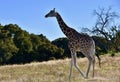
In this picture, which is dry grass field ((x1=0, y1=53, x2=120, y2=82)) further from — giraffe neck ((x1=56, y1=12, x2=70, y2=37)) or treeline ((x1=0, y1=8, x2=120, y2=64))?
treeline ((x1=0, y1=8, x2=120, y2=64))

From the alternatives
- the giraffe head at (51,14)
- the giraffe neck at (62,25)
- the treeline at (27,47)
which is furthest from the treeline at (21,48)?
the giraffe head at (51,14)

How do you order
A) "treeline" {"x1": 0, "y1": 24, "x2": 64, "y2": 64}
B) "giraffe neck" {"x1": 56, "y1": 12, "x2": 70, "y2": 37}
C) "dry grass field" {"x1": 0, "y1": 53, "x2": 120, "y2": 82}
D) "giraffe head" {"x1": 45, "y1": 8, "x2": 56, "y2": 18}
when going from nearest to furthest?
"dry grass field" {"x1": 0, "y1": 53, "x2": 120, "y2": 82} < "giraffe head" {"x1": 45, "y1": 8, "x2": 56, "y2": 18} < "giraffe neck" {"x1": 56, "y1": 12, "x2": 70, "y2": 37} < "treeline" {"x1": 0, "y1": 24, "x2": 64, "y2": 64}

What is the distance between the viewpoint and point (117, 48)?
6619 cm

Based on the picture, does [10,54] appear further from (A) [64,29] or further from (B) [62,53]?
(A) [64,29]

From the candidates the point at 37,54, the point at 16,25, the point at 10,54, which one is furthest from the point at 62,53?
the point at 16,25

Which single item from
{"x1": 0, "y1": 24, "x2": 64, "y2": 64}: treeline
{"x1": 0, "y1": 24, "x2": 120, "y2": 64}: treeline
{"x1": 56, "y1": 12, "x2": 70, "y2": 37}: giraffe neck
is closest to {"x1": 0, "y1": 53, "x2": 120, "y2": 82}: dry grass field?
{"x1": 56, "y1": 12, "x2": 70, "y2": 37}: giraffe neck

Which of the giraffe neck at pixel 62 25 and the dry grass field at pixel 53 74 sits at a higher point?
the giraffe neck at pixel 62 25

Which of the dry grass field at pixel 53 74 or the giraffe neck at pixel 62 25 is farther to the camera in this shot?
the giraffe neck at pixel 62 25

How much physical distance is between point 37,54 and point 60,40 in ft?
37.7

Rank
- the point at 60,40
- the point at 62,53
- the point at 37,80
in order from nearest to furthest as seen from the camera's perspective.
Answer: the point at 37,80 < the point at 62,53 < the point at 60,40

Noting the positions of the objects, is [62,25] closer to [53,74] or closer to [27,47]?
[53,74]

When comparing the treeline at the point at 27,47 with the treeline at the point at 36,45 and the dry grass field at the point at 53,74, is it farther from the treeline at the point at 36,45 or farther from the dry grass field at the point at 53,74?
the dry grass field at the point at 53,74

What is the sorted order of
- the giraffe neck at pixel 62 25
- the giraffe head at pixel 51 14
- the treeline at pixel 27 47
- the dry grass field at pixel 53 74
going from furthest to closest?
the treeline at pixel 27 47 < the giraffe neck at pixel 62 25 < the giraffe head at pixel 51 14 < the dry grass field at pixel 53 74

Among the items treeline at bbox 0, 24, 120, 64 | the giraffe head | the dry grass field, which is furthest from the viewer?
treeline at bbox 0, 24, 120, 64
